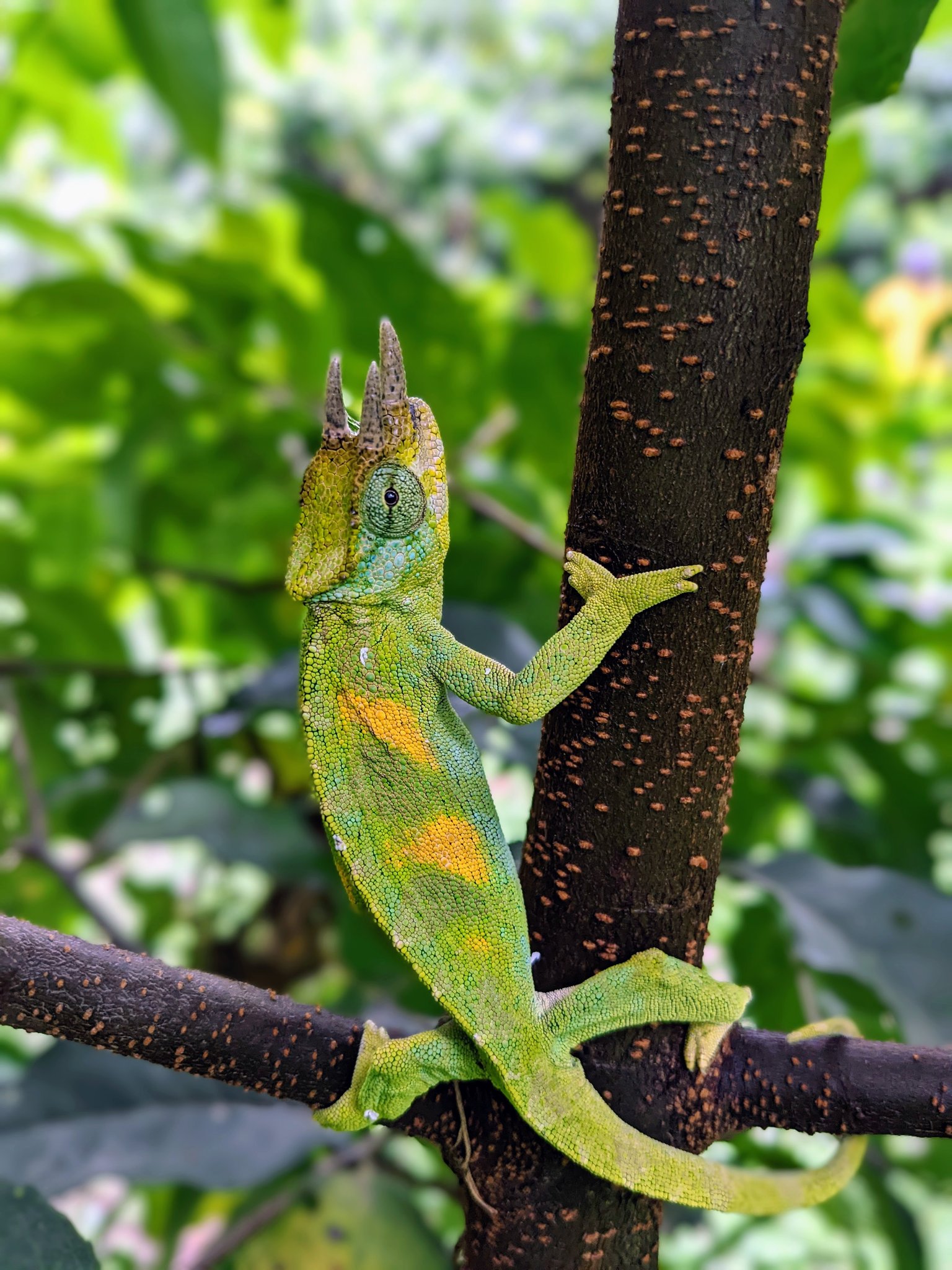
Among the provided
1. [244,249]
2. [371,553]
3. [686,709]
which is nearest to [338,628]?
[371,553]

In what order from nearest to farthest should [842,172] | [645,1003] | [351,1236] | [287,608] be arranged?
[645,1003], [351,1236], [842,172], [287,608]

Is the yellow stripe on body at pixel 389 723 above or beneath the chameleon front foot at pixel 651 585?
beneath

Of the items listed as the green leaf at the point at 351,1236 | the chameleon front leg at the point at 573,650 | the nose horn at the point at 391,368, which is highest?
the nose horn at the point at 391,368

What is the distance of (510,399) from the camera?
4.60 feet

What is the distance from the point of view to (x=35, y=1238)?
782 millimetres

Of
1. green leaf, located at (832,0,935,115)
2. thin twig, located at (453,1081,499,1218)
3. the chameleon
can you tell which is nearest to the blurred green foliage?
green leaf, located at (832,0,935,115)

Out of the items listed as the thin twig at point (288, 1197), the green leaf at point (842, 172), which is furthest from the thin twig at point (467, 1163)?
the green leaf at point (842, 172)

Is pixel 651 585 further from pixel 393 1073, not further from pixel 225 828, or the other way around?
pixel 225 828

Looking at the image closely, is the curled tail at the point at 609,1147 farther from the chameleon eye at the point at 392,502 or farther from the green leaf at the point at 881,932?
the chameleon eye at the point at 392,502

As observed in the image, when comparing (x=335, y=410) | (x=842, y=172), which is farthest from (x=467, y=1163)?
(x=842, y=172)

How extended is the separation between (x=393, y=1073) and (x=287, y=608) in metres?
1.03

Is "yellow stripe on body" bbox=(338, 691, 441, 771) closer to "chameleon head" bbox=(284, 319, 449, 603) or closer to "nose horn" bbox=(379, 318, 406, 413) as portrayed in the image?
"chameleon head" bbox=(284, 319, 449, 603)

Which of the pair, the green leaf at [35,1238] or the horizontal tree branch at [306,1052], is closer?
the horizontal tree branch at [306,1052]

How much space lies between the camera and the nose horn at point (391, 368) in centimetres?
81
